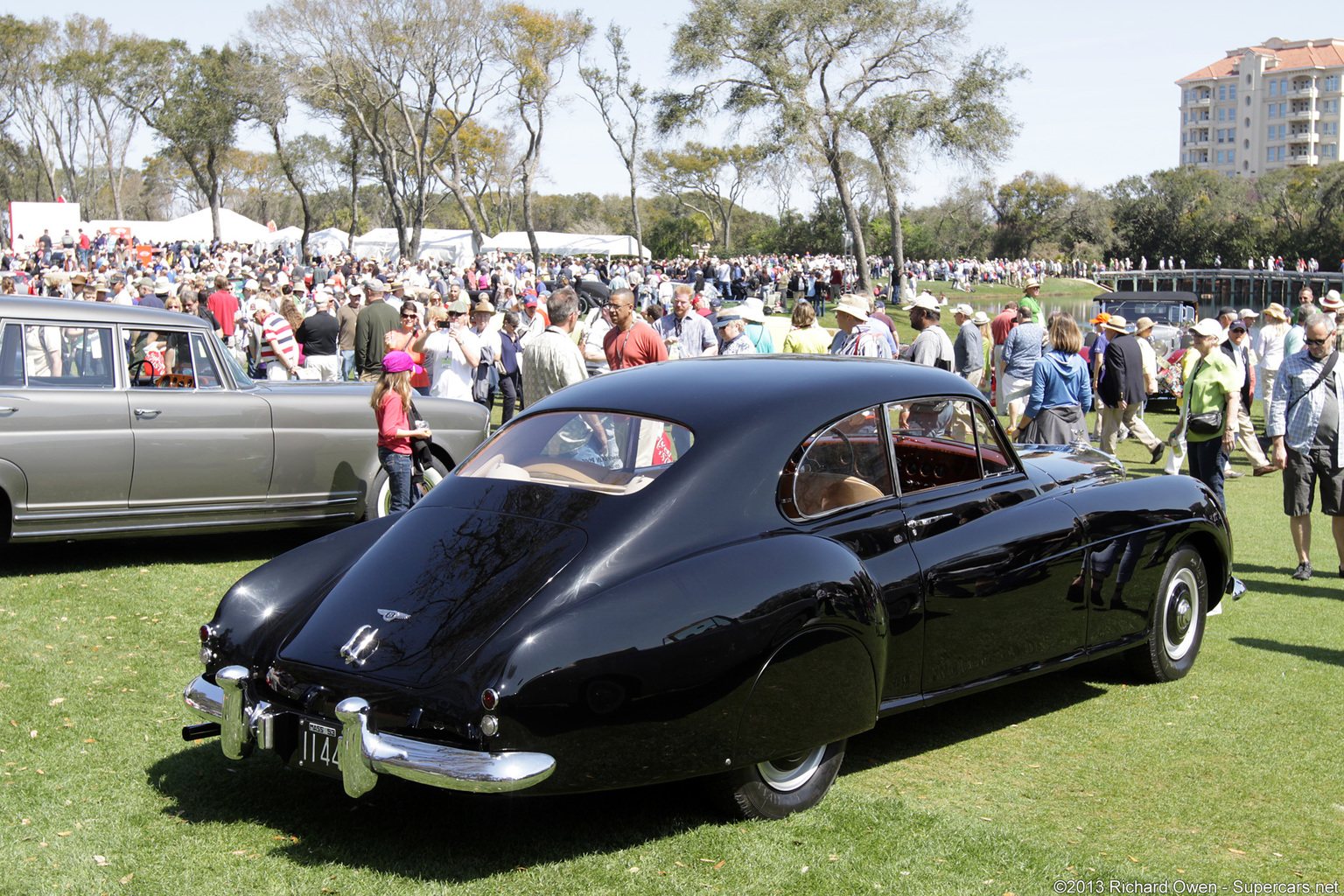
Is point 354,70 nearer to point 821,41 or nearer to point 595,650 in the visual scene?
point 821,41

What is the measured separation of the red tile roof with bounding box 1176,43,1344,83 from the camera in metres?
132

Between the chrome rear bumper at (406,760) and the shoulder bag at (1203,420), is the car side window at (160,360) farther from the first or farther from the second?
the shoulder bag at (1203,420)

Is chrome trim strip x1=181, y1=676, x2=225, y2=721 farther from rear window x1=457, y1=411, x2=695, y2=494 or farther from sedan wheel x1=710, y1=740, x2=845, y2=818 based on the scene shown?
sedan wheel x1=710, y1=740, x2=845, y2=818

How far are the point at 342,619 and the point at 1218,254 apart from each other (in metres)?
95.2

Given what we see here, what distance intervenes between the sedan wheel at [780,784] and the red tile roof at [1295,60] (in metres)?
155

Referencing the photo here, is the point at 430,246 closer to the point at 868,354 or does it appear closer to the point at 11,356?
the point at 868,354

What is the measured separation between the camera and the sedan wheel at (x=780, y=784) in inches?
157

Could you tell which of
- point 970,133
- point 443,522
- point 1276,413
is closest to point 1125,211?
point 970,133

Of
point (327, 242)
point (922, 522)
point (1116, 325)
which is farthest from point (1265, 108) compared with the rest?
point (922, 522)

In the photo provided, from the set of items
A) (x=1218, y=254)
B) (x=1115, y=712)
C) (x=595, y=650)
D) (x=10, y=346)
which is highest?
(x=1218, y=254)

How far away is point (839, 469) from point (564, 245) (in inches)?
2231

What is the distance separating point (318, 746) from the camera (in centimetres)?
372

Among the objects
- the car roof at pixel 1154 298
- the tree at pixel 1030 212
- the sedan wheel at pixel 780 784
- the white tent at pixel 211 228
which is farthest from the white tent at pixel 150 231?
the tree at pixel 1030 212

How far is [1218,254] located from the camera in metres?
86.9
